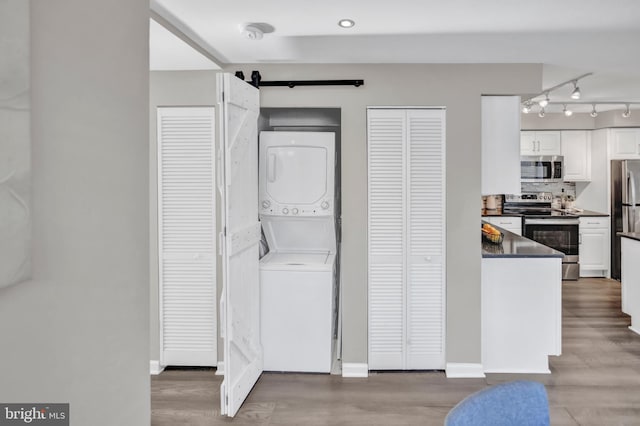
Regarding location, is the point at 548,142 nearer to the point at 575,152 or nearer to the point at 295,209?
the point at 575,152

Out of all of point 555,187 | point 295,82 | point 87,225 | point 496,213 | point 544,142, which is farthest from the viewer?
point 555,187

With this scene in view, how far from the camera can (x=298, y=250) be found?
4.18 meters

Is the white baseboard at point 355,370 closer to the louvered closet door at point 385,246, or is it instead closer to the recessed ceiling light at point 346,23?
the louvered closet door at point 385,246

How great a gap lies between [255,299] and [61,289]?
2387mm

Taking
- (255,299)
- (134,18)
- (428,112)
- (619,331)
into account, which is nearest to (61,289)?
(134,18)

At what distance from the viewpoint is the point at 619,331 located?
179 inches

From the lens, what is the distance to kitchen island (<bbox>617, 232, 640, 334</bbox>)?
4602mm

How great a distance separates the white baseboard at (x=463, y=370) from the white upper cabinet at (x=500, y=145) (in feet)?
4.47

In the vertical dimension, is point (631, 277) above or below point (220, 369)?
above

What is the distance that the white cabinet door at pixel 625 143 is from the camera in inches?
262

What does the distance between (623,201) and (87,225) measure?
727cm

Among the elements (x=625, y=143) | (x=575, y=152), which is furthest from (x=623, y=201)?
A: (x=575, y=152)

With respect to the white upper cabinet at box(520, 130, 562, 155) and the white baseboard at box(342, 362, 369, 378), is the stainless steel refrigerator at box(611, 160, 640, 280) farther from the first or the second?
the white baseboard at box(342, 362, 369, 378)

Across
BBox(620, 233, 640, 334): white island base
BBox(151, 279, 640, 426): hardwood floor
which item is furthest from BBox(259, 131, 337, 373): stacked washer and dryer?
BBox(620, 233, 640, 334): white island base
